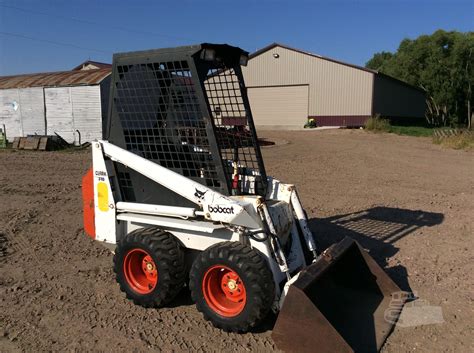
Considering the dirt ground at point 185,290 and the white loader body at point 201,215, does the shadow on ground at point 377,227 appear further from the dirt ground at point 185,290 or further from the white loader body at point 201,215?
the white loader body at point 201,215

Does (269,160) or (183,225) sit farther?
(269,160)

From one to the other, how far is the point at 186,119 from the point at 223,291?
62.9 inches

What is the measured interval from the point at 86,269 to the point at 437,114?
5363 cm

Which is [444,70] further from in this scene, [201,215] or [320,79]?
[201,215]

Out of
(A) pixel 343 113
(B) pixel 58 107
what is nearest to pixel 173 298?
(B) pixel 58 107

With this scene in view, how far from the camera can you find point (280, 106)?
35219 mm

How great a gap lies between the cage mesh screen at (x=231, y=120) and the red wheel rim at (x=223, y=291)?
3.11 feet

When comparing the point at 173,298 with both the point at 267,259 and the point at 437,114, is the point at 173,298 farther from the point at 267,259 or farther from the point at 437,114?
the point at 437,114

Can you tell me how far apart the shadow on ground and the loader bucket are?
87cm

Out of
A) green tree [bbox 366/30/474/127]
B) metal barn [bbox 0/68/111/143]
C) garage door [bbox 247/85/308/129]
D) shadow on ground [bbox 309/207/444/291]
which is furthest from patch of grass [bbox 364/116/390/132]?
shadow on ground [bbox 309/207/444/291]

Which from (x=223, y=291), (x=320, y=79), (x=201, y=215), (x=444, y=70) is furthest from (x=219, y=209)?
(x=444, y=70)

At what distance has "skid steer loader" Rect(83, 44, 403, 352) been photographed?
3604 millimetres

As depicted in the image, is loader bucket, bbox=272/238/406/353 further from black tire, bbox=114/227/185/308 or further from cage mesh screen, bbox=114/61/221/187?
cage mesh screen, bbox=114/61/221/187

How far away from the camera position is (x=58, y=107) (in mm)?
20359
